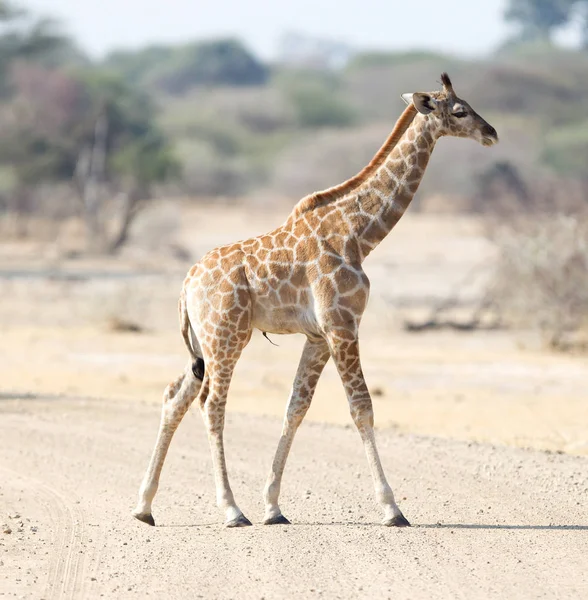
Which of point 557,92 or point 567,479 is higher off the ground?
point 567,479

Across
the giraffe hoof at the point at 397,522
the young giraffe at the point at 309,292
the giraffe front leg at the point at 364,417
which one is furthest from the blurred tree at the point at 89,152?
the giraffe hoof at the point at 397,522

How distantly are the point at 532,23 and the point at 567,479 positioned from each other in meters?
89.3

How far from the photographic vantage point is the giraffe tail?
23.9 feet

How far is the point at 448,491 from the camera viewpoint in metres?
7.99

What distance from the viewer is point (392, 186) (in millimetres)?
7176

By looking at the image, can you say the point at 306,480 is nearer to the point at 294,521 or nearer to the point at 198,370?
the point at 294,521

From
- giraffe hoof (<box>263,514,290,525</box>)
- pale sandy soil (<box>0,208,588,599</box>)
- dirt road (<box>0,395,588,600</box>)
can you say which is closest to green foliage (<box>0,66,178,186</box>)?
pale sandy soil (<box>0,208,588,599</box>)

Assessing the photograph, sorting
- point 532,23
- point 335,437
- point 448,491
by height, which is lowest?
point 532,23

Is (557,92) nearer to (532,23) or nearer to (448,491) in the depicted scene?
(532,23)

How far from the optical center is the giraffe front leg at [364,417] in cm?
685

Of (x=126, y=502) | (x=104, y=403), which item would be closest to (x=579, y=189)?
(x=104, y=403)

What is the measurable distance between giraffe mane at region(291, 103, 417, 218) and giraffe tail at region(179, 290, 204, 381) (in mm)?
856

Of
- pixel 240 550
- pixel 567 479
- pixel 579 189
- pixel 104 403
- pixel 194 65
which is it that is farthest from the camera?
pixel 194 65

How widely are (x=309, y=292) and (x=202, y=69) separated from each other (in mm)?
87359
